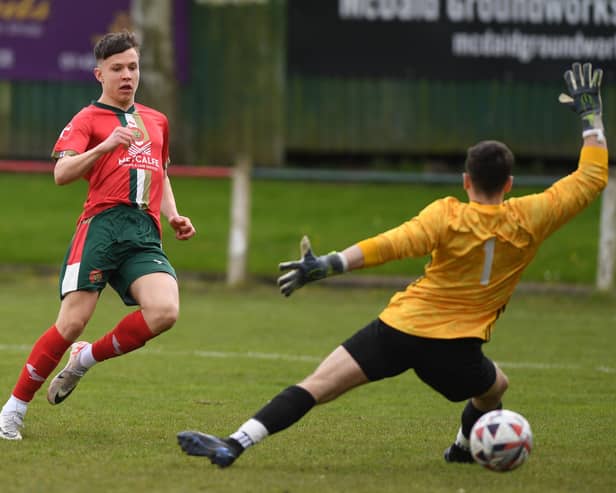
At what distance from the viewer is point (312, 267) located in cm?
530

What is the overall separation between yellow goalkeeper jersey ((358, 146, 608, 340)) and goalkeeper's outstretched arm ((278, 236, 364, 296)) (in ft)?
1.14

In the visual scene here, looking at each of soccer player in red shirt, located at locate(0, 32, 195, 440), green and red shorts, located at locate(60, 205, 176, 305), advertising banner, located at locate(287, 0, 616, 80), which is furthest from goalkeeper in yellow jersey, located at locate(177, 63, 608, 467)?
advertising banner, located at locate(287, 0, 616, 80)

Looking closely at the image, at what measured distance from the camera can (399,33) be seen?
741 inches

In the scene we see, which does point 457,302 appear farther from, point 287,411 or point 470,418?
point 287,411

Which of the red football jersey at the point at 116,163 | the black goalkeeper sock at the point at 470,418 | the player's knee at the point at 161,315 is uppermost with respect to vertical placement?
the red football jersey at the point at 116,163

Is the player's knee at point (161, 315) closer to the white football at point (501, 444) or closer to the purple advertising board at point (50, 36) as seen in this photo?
the white football at point (501, 444)

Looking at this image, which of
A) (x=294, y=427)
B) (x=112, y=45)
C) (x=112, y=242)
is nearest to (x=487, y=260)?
(x=294, y=427)

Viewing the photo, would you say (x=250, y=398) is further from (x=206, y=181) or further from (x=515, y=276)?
(x=206, y=181)

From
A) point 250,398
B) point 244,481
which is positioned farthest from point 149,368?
point 244,481

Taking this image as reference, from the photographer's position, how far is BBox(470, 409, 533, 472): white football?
5.54m

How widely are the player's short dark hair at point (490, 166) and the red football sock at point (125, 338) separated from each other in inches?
76.6

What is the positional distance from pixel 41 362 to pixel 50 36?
1387 centimetres

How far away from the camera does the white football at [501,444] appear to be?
5539 mm

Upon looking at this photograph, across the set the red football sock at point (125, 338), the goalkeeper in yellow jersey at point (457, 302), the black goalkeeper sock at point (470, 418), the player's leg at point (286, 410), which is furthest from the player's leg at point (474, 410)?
the red football sock at point (125, 338)
